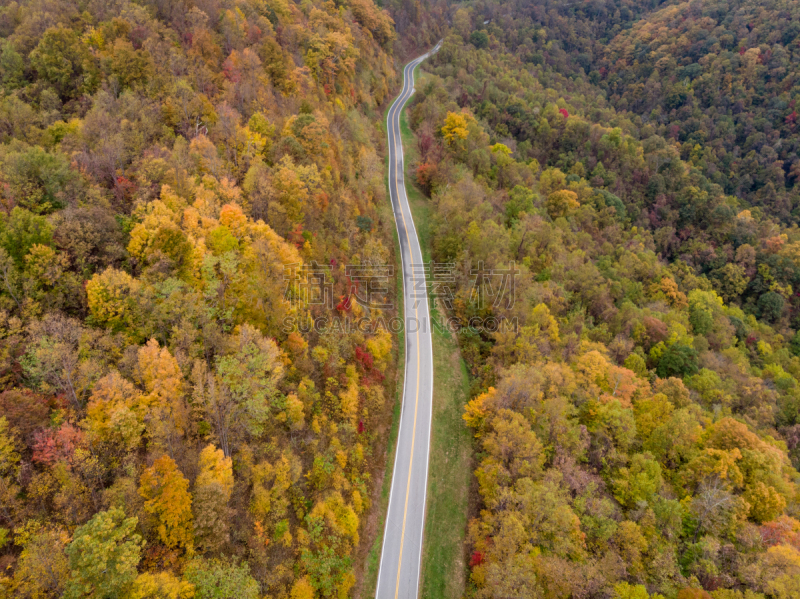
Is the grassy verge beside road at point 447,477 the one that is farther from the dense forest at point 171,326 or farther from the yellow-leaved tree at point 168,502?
the yellow-leaved tree at point 168,502

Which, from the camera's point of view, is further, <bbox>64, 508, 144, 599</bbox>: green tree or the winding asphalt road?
the winding asphalt road

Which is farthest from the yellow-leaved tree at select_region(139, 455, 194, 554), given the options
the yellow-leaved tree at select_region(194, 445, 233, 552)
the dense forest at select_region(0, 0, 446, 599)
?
the yellow-leaved tree at select_region(194, 445, 233, 552)

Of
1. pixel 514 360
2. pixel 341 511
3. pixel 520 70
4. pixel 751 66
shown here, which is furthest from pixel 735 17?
pixel 341 511

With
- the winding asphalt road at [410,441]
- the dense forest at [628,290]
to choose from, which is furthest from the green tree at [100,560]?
the dense forest at [628,290]

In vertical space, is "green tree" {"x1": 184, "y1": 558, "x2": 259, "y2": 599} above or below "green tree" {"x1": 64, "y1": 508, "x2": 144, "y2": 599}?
below

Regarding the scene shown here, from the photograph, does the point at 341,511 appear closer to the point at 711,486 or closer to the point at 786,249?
the point at 711,486

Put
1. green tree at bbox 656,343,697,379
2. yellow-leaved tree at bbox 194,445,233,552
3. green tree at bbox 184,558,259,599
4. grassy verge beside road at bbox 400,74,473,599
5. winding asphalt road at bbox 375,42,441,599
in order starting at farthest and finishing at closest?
1. green tree at bbox 656,343,697,379
2. grassy verge beside road at bbox 400,74,473,599
3. winding asphalt road at bbox 375,42,441,599
4. yellow-leaved tree at bbox 194,445,233,552
5. green tree at bbox 184,558,259,599

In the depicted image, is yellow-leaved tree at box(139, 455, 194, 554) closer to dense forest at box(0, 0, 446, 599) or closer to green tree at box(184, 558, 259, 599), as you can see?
dense forest at box(0, 0, 446, 599)
